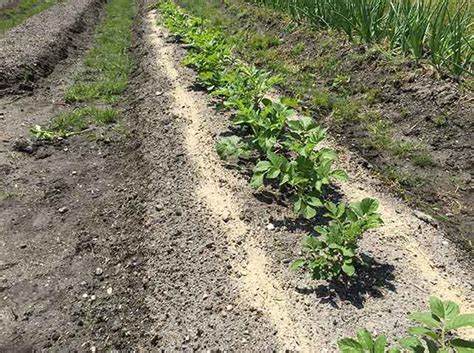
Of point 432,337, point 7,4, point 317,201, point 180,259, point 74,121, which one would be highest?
point 432,337

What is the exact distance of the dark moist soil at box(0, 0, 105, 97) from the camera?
809cm

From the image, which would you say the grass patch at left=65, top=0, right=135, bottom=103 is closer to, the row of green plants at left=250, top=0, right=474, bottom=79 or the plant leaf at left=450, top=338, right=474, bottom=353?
the row of green plants at left=250, top=0, right=474, bottom=79

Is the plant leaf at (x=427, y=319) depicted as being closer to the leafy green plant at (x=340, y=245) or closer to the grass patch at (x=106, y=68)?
the leafy green plant at (x=340, y=245)

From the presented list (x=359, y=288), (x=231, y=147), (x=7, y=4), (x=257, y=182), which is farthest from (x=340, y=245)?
(x=7, y=4)

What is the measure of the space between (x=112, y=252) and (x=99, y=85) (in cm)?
499

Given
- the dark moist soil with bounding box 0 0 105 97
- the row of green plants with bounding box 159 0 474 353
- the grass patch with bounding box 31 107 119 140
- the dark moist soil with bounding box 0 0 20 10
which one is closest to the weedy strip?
the row of green plants with bounding box 159 0 474 353

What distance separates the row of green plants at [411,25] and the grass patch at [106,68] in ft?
14.1

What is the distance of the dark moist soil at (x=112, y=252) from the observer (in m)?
3.19

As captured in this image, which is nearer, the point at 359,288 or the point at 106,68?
the point at 359,288

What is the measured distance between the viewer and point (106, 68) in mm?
9492

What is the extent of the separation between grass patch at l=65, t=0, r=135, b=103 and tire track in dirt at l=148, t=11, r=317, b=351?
2234 mm

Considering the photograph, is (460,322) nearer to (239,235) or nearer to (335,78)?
(239,235)

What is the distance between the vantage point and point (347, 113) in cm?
598

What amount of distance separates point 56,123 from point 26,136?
0.50m
